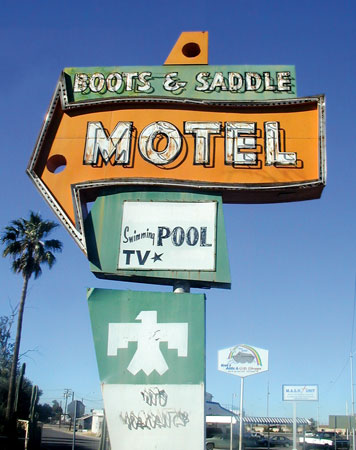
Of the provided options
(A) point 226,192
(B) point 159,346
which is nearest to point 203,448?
(B) point 159,346

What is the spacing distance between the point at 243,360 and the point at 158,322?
38.6ft

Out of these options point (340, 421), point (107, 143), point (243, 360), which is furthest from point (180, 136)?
point (340, 421)

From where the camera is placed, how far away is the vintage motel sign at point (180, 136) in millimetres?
12195

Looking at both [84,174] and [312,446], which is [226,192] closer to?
[84,174]

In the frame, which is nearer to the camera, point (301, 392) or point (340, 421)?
point (301, 392)

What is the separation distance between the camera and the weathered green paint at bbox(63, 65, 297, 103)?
13125mm

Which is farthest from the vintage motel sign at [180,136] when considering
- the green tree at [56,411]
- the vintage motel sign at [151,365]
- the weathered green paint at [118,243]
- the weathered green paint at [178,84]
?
the green tree at [56,411]

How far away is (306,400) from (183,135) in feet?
71.7

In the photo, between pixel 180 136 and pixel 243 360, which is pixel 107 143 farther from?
pixel 243 360

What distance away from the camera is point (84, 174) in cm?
1252

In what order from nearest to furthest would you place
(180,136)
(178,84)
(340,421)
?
(180,136), (178,84), (340,421)

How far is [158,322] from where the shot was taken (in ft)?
36.0

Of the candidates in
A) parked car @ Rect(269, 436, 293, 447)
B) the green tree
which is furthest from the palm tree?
the green tree

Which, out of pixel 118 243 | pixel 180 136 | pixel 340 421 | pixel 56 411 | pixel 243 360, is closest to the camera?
pixel 118 243
